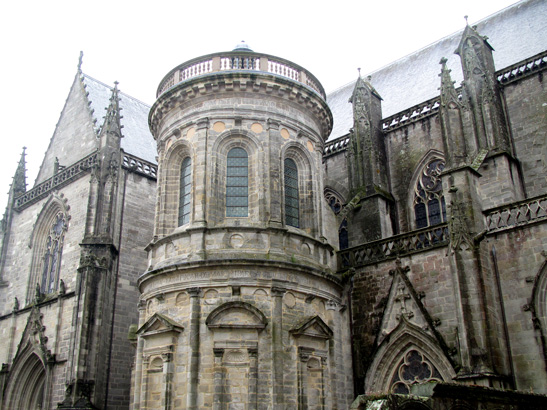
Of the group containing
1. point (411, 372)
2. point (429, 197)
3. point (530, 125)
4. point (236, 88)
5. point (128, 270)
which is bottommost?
point (411, 372)

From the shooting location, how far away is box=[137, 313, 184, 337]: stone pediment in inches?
582

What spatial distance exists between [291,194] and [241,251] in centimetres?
289

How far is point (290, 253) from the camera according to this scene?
52.7 feet

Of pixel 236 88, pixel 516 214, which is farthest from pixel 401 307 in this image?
pixel 236 88

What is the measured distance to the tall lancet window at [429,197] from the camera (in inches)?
845

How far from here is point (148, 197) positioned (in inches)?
942

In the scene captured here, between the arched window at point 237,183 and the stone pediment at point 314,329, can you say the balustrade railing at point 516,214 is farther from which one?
the arched window at point 237,183

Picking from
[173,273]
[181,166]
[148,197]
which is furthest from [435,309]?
[148,197]

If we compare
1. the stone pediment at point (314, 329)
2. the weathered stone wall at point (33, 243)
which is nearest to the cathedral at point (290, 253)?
the stone pediment at point (314, 329)

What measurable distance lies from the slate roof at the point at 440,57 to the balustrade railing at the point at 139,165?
8.89 metres

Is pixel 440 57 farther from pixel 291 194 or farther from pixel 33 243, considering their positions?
pixel 33 243

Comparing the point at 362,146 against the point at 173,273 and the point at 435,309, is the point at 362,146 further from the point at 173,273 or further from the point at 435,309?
the point at 173,273

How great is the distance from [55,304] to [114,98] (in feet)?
28.0

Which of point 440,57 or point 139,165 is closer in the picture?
point 139,165
